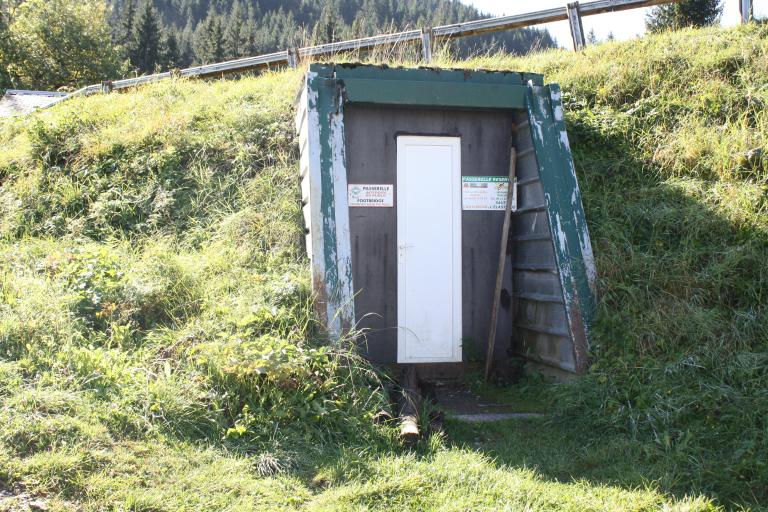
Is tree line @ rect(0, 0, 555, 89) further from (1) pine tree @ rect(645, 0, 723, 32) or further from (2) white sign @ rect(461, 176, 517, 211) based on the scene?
(2) white sign @ rect(461, 176, 517, 211)

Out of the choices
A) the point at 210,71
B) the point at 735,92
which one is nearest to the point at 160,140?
the point at 210,71

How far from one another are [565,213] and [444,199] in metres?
1.27

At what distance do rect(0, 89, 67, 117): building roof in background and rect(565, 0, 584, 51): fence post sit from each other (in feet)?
30.7

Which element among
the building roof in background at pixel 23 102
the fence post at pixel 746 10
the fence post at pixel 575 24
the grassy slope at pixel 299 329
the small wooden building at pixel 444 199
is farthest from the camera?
the building roof in background at pixel 23 102

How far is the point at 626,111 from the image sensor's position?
25.1 feet

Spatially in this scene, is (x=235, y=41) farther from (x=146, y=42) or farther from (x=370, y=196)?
(x=370, y=196)

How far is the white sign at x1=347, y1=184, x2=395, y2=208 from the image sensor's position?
6.36 meters

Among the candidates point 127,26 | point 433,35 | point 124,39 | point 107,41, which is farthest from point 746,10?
point 127,26

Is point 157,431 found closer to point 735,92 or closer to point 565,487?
point 565,487

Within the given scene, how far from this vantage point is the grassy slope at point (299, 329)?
147 inches

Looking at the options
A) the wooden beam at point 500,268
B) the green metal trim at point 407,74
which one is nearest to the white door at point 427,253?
the wooden beam at point 500,268

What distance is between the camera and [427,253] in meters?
6.39

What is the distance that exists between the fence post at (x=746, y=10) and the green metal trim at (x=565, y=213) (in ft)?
16.2

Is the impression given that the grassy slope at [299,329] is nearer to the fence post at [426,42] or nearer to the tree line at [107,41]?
the fence post at [426,42]
